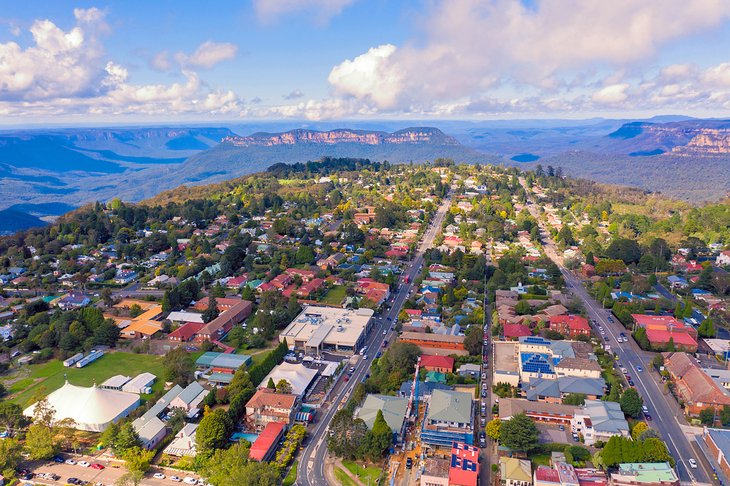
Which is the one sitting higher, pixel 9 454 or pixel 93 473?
pixel 9 454

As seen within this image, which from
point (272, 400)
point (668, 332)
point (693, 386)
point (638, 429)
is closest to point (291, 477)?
point (272, 400)

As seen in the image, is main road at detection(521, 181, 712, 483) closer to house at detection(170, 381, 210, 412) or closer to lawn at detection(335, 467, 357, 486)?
lawn at detection(335, 467, 357, 486)

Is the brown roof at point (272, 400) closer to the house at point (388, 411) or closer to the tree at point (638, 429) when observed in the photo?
the house at point (388, 411)

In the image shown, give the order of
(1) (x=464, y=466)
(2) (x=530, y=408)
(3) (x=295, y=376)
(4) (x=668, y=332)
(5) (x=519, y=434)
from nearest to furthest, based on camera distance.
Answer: (1) (x=464, y=466) → (5) (x=519, y=434) → (2) (x=530, y=408) → (3) (x=295, y=376) → (4) (x=668, y=332)

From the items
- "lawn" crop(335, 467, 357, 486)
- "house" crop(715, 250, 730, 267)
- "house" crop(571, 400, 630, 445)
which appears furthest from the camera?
"house" crop(715, 250, 730, 267)

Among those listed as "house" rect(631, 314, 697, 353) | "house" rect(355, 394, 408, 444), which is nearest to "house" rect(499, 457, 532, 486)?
"house" rect(355, 394, 408, 444)

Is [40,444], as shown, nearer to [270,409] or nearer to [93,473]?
[93,473]
